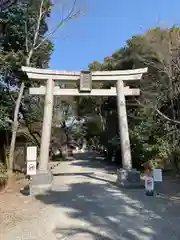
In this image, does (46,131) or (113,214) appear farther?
(46,131)

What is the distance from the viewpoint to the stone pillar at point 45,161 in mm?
7793

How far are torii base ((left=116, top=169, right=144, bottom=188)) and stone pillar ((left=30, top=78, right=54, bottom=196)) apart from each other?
2527 mm

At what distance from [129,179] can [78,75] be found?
4421 mm

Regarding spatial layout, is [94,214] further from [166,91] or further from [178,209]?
[166,91]

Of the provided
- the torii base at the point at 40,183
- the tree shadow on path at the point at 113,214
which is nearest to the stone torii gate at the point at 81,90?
the torii base at the point at 40,183

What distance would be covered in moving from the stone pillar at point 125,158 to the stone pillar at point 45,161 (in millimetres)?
2580

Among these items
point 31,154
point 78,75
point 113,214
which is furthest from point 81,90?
point 113,214

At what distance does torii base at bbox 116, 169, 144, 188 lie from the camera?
834 cm

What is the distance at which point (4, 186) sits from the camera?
9453mm

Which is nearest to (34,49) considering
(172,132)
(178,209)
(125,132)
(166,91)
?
(125,132)

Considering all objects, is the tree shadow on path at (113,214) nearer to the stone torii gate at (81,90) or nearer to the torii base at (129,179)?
the torii base at (129,179)

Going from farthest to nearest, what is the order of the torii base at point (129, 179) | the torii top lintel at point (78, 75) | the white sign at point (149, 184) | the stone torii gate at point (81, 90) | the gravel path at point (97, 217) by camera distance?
the torii top lintel at point (78, 75), the stone torii gate at point (81, 90), the torii base at point (129, 179), the white sign at point (149, 184), the gravel path at point (97, 217)

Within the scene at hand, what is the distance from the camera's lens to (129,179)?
8.48 m

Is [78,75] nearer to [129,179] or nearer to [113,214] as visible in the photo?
[129,179]
